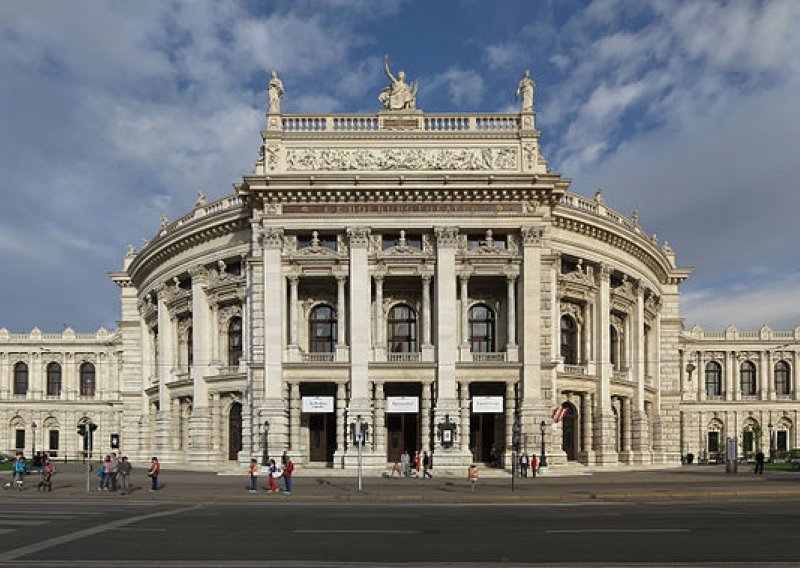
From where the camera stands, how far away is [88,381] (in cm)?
10606

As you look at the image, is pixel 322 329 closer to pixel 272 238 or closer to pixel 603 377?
pixel 272 238

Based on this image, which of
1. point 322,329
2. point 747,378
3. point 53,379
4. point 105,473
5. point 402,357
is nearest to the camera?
point 105,473

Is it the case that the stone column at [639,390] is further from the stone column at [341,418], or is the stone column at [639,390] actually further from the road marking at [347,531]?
the road marking at [347,531]

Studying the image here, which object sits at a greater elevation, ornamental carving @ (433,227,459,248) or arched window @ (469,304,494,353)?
ornamental carving @ (433,227,459,248)

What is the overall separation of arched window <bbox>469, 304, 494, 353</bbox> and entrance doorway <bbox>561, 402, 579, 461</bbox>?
7.27 meters

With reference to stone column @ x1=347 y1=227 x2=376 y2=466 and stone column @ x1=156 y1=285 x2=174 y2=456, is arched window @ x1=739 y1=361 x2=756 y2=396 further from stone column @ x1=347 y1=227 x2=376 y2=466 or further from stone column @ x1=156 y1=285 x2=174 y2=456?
stone column @ x1=156 y1=285 x2=174 y2=456

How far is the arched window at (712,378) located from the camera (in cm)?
10175

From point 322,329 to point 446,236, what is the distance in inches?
403

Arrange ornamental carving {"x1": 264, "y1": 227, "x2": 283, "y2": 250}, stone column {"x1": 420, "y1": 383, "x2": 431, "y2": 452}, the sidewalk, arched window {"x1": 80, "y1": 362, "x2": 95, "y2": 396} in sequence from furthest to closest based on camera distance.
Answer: arched window {"x1": 80, "y1": 362, "x2": 95, "y2": 396} < ornamental carving {"x1": 264, "y1": 227, "x2": 283, "y2": 250} < stone column {"x1": 420, "y1": 383, "x2": 431, "y2": 452} < the sidewalk

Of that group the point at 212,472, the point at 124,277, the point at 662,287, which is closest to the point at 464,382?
the point at 212,472

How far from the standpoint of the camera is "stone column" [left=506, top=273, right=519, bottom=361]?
52.5 m

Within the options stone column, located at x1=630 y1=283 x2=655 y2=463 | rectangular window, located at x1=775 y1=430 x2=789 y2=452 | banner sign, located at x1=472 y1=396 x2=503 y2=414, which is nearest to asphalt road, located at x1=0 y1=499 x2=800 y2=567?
banner sign, located at x1=472 y1=396 x2=503 y2=414

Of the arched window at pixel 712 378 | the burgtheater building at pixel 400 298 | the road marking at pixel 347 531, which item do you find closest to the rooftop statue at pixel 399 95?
the burgtheater building at pixel 400 298

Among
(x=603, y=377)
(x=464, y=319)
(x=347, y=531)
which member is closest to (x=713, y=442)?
(x=603, y=377)
